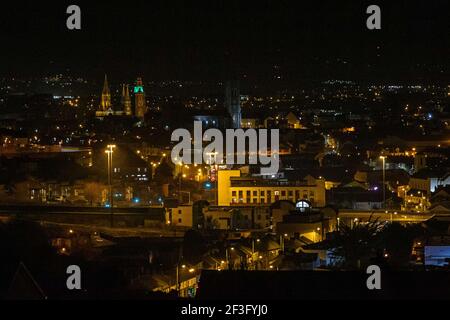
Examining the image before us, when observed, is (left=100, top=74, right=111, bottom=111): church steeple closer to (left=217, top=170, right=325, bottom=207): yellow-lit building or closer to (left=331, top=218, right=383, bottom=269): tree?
(left=217, top=170, right=325, bottom=207): yellow-lit building

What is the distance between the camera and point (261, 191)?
460 inches

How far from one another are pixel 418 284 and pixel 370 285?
33cm

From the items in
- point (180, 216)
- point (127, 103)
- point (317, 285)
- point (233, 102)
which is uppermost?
point (127, 103)

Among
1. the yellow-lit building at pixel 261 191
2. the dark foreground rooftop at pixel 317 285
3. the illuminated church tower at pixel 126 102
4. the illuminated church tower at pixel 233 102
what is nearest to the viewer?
the dark foreground rooftop at pixel 317 285

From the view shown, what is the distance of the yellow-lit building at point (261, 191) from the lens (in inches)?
452

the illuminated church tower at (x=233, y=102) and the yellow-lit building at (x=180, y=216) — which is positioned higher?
the illuminated church tower at (x=233, y=102)

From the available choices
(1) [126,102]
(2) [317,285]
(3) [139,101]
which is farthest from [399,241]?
(1) [126,102]

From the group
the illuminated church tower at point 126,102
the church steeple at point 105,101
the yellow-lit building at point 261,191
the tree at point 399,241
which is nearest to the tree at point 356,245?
the tree at point 399,241

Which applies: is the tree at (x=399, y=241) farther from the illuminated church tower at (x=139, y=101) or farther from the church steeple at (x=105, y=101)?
the church steeple at (x=105, y=101)

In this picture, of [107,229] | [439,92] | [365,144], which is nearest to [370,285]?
[107,229]

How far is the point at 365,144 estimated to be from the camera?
20531 mm

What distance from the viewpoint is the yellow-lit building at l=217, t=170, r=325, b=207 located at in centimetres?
1147

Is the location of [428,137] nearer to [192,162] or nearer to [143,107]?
[192,162]

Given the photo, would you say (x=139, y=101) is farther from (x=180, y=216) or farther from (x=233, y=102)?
(x=180, y=216)
